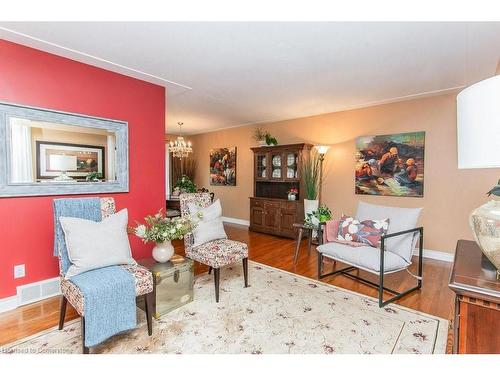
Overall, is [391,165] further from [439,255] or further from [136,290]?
[136,290]

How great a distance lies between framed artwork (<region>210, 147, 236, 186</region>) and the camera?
641cm

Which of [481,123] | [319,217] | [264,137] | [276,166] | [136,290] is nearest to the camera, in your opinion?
[481,123]

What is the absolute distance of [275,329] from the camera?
2.03m

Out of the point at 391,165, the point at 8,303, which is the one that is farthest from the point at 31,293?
the point at 391,165

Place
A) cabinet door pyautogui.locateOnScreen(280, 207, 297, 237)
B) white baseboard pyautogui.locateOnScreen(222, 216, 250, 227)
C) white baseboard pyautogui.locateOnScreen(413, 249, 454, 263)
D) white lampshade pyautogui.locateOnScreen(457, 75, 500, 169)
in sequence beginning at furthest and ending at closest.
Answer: white baseboard pyautogui.locateOnScreen(222, 216, 250, 227)
cabinet door pyautogui.locateOnScreen(280, 207, 297, 237)
white baseboard pyautogui.locateOnScreen(413, 249, 454, 263)
white lampshade pyautogui.locateOnScreen(457, 75, 500, 169)

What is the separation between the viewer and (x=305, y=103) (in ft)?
13.8

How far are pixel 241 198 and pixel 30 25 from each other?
477 centimetres

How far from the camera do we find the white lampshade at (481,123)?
802 mm

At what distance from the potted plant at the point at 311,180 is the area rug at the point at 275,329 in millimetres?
2013

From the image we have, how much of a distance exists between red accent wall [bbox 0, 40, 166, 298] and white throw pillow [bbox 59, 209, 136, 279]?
0.94 meters

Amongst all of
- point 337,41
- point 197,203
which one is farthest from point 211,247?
point 337,41

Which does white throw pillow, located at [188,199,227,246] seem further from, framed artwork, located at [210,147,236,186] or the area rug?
framed artwork, located at [210,147,236,186]

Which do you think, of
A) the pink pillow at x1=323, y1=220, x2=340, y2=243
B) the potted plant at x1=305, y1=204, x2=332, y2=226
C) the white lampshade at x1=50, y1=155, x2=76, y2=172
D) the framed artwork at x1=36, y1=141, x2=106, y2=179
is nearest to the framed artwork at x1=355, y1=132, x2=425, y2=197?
the potted plant at x1=305, y1=204, x2=332, y2=226

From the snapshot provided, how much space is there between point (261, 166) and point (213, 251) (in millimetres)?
3270
